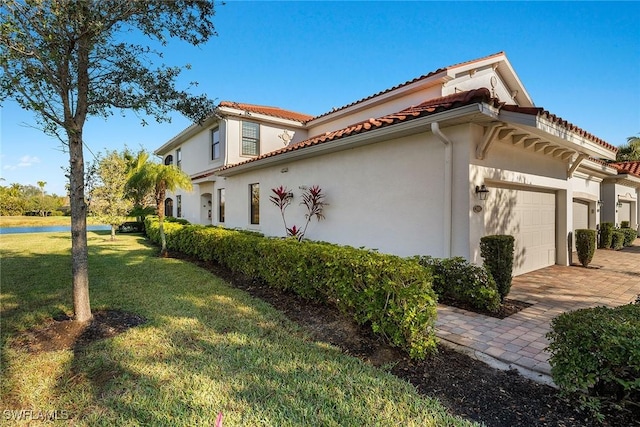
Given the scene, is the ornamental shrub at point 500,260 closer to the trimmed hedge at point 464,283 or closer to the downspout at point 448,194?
the trimmed hedge at point 464,283

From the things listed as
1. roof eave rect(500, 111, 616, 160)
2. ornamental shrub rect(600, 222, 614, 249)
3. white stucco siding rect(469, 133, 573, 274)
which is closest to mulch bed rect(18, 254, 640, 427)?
white stucco siding rect(469, 133, 573, 274)

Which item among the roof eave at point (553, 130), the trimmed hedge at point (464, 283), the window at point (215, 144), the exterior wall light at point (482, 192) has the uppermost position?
the window at point (215, 144)

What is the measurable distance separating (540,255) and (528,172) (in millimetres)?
2835

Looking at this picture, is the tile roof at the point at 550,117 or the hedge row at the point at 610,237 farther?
the hedge row at the point at 610,237

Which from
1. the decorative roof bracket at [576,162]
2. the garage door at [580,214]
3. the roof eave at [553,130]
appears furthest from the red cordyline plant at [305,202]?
the garage door at [580,214]

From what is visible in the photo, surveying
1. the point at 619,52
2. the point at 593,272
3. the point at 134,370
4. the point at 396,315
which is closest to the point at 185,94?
the point at 134,370

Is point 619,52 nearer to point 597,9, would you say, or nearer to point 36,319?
point 597,9

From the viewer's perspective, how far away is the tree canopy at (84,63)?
13.1 feet

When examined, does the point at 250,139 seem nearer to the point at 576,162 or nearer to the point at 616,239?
the point at 576,162

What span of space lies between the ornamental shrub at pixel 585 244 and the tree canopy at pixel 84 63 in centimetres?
1136

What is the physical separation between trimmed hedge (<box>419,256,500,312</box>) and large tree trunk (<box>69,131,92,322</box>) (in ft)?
18.7

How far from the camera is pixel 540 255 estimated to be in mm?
9281

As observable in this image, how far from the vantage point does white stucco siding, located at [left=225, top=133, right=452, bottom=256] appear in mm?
6844

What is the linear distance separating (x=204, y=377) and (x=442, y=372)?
2.70 metres
